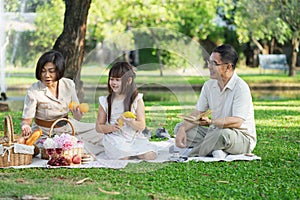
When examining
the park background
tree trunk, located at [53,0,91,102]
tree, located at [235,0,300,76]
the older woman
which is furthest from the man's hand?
tree, located at [235,0,300,76]

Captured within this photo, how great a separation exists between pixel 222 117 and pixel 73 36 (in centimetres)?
447

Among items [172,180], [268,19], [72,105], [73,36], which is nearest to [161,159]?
[172,180]

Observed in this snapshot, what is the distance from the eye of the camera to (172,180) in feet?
14.5

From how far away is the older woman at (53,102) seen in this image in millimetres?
5406

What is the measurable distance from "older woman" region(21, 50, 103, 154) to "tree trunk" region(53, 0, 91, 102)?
3.57 m

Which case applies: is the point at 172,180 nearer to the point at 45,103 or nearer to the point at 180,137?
the point at 180,137

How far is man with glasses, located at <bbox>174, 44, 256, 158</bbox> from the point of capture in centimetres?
521

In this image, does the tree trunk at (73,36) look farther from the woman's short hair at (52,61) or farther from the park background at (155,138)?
the woman's short hair at (52,61)

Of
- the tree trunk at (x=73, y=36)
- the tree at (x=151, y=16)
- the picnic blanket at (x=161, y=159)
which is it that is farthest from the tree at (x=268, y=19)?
the picnic blanket at (x=161, y=159)

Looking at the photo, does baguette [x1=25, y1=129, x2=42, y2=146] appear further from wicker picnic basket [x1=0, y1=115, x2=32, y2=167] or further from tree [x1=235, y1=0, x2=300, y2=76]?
tree [x1=235, y1=0, x2=300, y2=76]

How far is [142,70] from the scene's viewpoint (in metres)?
5.05

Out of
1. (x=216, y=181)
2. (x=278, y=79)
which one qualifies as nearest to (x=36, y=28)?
(x=278, y=79)

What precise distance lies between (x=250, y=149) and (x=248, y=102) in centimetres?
41

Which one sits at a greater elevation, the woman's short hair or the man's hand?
the woman's short hair
